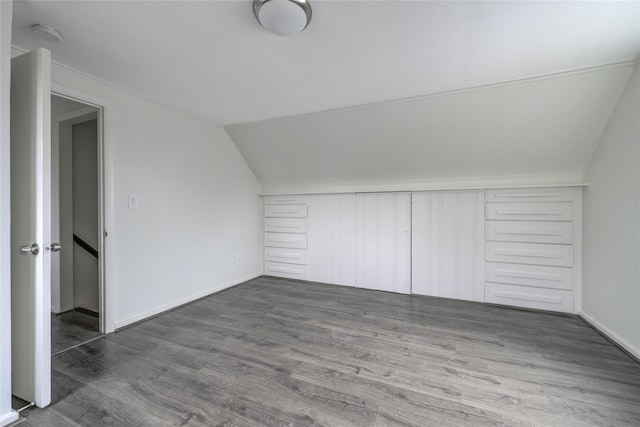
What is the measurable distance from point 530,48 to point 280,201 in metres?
3.60

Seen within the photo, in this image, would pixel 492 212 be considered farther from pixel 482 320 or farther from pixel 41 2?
pixel 41 2

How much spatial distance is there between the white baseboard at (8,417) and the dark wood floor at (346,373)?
0.09 metres

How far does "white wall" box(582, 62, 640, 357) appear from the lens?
2.11 metres

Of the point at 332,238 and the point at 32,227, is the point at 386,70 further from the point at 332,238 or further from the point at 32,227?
the point at 32,227

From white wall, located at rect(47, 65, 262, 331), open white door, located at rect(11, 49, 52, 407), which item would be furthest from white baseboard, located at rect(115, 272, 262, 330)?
open white door, located at rect(11, 49, 52, 407)

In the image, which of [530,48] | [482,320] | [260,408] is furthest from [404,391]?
[530,48]

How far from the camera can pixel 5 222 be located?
1445mm

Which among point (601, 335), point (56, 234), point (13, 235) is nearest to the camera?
point (13, 235)

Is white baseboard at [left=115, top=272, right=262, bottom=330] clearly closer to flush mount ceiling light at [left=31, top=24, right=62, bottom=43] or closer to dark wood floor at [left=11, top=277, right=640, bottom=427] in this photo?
dark wood floor at [left=11, top=277, right=640, bottom=427]

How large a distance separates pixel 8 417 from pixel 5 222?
1.06 m

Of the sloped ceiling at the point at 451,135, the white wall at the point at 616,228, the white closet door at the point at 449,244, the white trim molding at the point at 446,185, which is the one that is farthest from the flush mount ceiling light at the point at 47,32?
the white wall at the point at 616,228

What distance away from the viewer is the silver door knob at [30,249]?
1521 millimetres

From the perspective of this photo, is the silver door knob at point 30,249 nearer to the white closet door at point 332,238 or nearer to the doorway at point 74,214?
the doorway at point 74,214

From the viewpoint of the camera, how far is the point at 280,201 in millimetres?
4582
